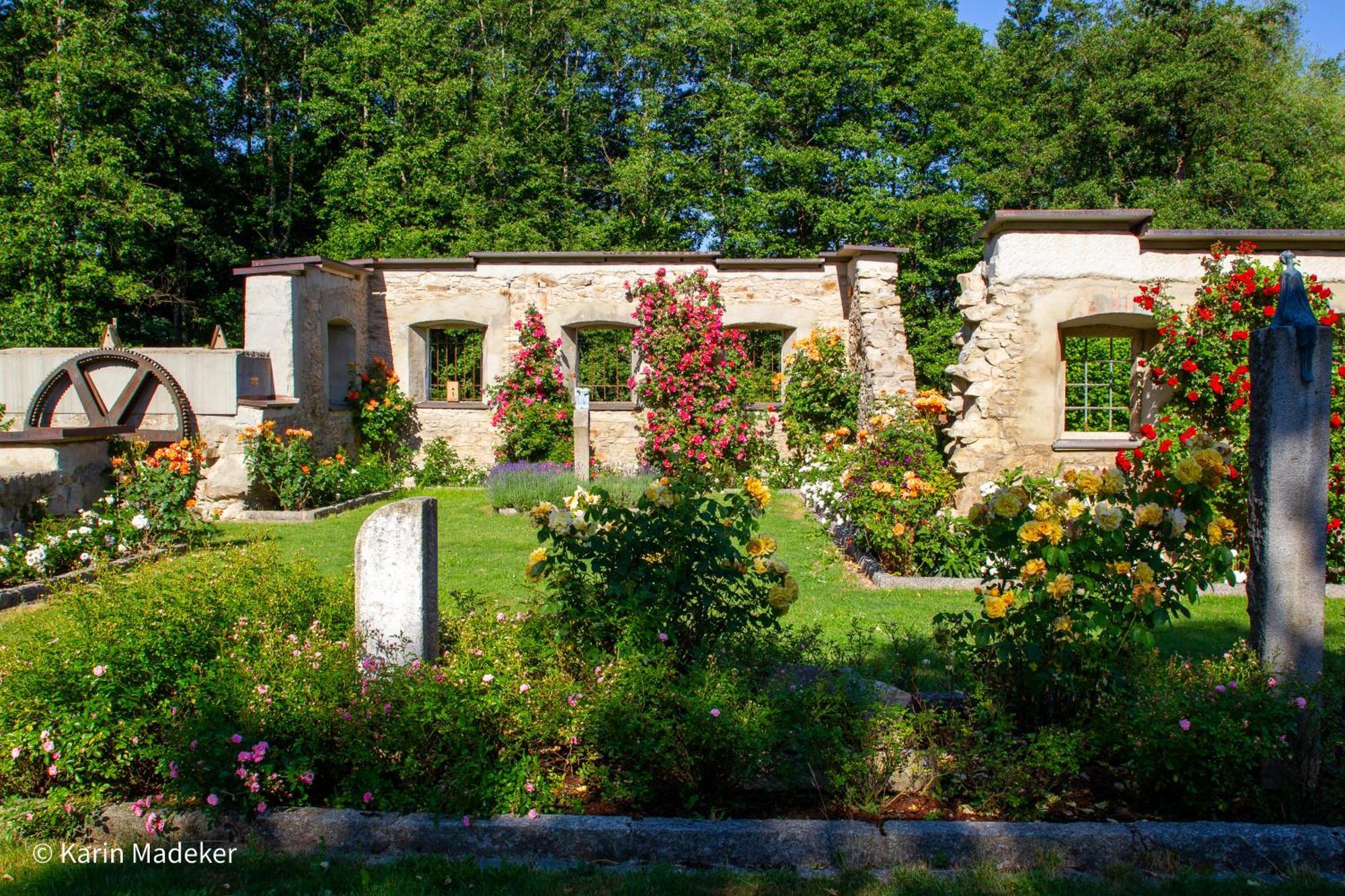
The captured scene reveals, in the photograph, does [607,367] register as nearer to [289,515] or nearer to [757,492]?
[289,515]

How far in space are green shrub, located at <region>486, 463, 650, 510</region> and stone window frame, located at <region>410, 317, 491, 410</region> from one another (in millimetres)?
2378

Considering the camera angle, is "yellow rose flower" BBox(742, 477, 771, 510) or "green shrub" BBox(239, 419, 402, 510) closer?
"yellow rose flower" BBox(742, 477, 771, 510)

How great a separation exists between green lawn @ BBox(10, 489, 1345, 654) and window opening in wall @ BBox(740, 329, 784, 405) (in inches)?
94.3

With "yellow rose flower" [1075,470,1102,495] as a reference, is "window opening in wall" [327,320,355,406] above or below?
above

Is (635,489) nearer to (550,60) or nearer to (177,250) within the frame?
(177,250)

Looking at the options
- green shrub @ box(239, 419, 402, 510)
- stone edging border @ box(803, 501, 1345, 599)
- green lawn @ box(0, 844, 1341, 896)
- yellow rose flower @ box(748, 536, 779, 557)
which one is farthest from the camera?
green shrub @ box(239, 419, 402, 510)

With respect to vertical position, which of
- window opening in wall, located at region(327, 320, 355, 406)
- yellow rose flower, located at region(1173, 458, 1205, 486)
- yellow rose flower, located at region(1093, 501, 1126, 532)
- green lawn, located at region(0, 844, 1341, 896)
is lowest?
green lawn, located at region(0, 844, 1341, 896)

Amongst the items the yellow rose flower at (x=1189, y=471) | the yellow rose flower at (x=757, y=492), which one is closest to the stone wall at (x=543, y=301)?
the yellow rose flower at (x=757, y=492)

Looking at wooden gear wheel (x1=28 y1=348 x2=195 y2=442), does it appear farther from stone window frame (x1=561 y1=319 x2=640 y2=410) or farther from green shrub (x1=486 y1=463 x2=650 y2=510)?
stone window frame (x1=561 y1=319 x2=640 y2=410)

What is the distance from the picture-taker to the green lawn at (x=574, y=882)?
277 cm

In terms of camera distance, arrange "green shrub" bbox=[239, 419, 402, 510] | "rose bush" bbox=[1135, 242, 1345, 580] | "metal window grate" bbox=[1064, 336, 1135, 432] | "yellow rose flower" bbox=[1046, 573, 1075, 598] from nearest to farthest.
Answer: "yellow rose flower" bbox=[1046, 573, 1075, 598], "rose bush" bbox=[1135, 242, 1345, 580], "green shrub" bbox=[239, 419, 402, 510], "metal window grate" bbox=[1064, 336, 1135, 432]

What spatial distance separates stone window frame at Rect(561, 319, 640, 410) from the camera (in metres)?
12.7

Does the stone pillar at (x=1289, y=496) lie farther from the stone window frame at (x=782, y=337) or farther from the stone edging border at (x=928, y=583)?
the stone window frame at (x=782, y=337)

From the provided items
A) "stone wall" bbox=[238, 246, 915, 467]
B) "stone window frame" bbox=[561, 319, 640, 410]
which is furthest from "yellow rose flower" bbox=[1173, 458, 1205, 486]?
"stone window frame" bbox=[561, 319, 640, 410]
